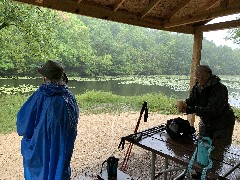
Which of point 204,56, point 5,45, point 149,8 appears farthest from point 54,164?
point 204,56

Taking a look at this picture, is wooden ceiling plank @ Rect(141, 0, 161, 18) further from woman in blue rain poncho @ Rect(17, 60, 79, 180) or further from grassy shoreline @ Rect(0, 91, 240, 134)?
grassy shoreline @ Rect(0, 91, 240, 134)

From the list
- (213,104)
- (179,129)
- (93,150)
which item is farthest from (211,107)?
(93,150)

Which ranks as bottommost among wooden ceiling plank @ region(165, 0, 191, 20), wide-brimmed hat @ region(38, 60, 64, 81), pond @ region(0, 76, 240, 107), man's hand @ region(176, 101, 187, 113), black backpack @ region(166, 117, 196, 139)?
pond @ region(0, 76, 240, 107)

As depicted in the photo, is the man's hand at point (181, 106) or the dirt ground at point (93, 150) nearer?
the man's hand at point (181, 106)

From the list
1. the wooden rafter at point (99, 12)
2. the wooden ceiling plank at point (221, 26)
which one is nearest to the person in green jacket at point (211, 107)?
the wooden rafter at point (99, 12)

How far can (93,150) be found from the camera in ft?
14.8

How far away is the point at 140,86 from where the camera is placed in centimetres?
1498

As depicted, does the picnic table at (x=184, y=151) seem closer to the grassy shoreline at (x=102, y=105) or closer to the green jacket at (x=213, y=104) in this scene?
the green jacket at (x=213, y=104)

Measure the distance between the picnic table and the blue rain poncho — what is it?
605mm

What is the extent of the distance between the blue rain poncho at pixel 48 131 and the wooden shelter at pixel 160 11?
4.45 feet

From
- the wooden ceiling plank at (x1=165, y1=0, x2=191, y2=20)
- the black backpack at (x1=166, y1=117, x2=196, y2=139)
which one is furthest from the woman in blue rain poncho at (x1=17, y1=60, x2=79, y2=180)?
the wooden ceiling plank at (x1=165, y1=0, x2=191, y2=20)

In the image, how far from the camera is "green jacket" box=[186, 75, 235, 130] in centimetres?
244

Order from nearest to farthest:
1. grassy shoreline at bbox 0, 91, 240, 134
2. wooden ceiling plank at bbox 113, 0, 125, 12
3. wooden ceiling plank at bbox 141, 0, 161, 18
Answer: wooden ceiling plank at bbox 113, 0, 125, 12, wooden ceiling plank at bbox 141, 0, 161, 18, grassy shoreline at bbox 0, 91, 240, 134

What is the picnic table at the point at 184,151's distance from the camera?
66.3 inches
